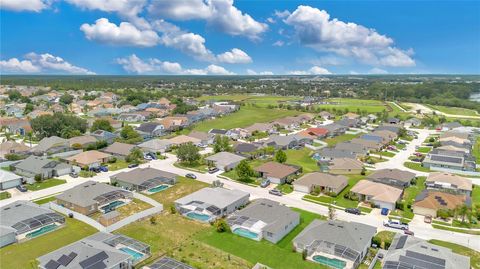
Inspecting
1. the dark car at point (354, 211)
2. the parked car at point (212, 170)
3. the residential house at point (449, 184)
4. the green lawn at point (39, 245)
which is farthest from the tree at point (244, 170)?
the residential house at point (449, 184)

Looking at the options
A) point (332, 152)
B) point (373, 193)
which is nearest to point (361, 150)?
point (332, 152)

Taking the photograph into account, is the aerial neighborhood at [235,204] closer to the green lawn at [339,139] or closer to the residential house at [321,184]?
the residential house at [321,184]

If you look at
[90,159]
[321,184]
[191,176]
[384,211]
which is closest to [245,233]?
[321,184]

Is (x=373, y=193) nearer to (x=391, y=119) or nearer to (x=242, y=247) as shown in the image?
(x=242, y=247)

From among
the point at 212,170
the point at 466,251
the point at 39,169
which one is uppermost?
the point at 39,169

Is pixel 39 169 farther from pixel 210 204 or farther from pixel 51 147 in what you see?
pixel 210 204

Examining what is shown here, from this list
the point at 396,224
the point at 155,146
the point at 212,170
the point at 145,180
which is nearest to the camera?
the point at 396,224
